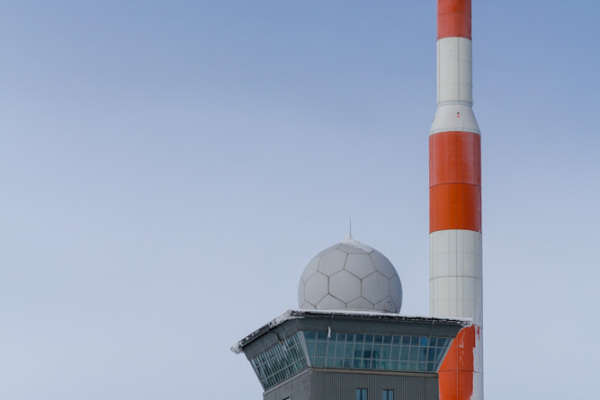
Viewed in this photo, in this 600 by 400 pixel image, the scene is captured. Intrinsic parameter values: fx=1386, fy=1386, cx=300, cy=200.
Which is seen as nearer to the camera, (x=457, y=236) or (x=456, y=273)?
(x=457, y=236)

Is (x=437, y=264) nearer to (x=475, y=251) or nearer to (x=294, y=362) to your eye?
(x=475, y=251)

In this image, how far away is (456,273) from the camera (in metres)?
105

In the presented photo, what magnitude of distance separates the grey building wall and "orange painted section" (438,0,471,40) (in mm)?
31659

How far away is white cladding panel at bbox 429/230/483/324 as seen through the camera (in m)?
105

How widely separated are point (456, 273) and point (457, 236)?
9.29ft

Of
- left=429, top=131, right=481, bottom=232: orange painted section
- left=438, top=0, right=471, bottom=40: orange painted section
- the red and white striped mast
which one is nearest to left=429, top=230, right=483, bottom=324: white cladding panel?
the red and white striped mast

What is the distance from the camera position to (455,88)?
358 feet

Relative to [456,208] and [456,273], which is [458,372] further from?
[456,208]

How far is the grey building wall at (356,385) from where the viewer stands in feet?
291

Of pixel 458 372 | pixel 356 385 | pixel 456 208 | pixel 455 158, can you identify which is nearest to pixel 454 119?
pixel 455 158

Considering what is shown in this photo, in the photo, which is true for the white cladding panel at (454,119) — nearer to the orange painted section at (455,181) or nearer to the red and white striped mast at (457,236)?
the red and white striped mast at (457,236)

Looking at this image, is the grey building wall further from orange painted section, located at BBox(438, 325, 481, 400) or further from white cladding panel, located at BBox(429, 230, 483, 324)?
white cladding panel, located at BBox(429, 230, 483, 324)

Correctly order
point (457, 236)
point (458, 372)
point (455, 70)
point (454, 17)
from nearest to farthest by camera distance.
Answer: point (458, 372) → point (457, 236) → point (455, 70) → point (454, 17)

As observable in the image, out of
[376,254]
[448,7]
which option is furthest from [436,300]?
[448,7]
